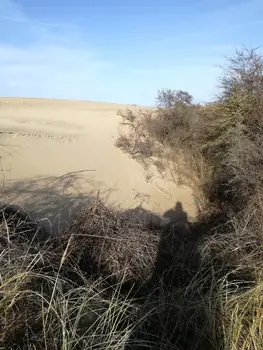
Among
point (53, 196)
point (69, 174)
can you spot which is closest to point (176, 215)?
point (69, 174)

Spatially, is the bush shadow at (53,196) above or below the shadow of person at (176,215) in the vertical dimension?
above

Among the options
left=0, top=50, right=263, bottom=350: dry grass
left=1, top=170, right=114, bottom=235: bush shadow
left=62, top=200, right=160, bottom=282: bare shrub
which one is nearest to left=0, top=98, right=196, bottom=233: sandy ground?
left=1, top=170, right=114, bottom=235: bush shadow

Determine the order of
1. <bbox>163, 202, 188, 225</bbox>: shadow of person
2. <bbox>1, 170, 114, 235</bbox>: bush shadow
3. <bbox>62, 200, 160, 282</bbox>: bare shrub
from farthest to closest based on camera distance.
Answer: <bbox>163, 202, 188, 225</bbox>: shadow of person < <bbox>1, 170, 114, 235</bbox>: bush shadow < <bbox>62, 200, 160, 282</bbox>: bare shrub

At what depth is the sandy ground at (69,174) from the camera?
26.5 ft

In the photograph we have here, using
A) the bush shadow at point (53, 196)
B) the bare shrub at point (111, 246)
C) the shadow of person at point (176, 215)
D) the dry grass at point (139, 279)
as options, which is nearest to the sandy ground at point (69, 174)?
the bush shadow at point (53, 196)

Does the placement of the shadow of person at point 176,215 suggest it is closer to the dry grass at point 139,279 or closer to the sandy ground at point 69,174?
the sandy ground at point 69,174

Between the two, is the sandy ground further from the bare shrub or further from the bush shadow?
the bare shrub

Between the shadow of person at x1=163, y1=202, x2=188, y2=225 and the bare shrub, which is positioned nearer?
the bare shrub

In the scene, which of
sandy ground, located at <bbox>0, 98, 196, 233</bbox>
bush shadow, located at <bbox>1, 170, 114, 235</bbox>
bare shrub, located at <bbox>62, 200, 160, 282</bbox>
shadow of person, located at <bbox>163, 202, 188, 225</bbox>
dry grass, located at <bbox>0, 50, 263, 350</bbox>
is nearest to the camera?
dry grass, located at <bbox>0, 50, 263, 350</bbox>

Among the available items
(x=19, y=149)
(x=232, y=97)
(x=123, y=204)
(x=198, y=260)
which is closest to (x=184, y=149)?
(x=232, y=97)

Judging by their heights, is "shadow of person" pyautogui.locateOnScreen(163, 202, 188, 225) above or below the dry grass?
below

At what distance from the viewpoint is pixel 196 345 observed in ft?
10.2

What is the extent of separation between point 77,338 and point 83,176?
8.06 meters

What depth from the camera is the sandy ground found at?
8086mm
